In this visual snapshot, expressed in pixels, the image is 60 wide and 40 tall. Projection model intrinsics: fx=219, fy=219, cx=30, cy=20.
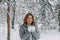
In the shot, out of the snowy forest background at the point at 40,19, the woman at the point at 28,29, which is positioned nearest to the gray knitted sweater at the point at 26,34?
the woman at the point at 28,29

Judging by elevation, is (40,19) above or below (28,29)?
below

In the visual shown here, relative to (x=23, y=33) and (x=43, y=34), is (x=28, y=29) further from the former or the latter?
(x=43, y=34)

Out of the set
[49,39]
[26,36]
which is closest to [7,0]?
[26,36]

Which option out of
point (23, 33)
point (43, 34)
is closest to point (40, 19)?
point (43, 34)

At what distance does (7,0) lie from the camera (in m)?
7.37

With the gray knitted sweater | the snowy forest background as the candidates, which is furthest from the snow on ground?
the gray knitted sweater

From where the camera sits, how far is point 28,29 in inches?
181

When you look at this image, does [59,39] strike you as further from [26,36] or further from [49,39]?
[26,36]

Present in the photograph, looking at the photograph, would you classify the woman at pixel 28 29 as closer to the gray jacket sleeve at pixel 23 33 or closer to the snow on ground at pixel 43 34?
the gray jacket sleeve at pixel 23 33

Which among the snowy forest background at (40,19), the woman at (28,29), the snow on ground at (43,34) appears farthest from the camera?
the snowy forest background at (40,19)

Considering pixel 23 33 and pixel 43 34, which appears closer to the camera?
pixel 23 33

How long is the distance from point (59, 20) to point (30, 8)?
2405mm

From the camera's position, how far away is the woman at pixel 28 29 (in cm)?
457

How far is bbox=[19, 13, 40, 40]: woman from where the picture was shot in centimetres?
457
